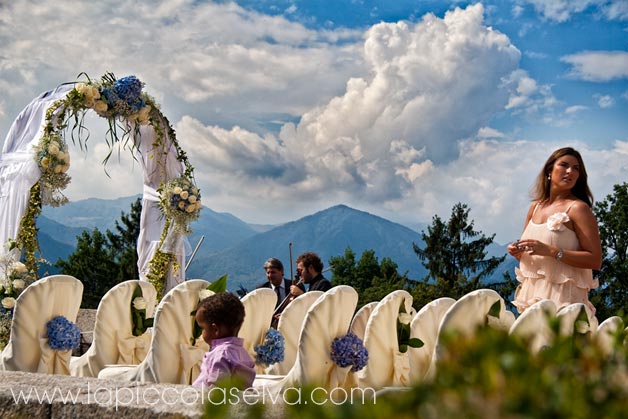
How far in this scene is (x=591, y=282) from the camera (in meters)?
4.65

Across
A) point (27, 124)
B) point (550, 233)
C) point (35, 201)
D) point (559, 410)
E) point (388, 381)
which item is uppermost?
point (27, 124)

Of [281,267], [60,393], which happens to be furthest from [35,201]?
[60,393]

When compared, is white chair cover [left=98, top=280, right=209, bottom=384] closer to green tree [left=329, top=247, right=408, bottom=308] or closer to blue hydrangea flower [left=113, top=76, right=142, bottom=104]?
blue hydrangea flower [left=113, top=76, right=142, bottom=104]

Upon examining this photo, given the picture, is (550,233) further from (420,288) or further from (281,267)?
(420,288)

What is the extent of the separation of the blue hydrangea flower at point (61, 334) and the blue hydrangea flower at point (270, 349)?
1.22 metres

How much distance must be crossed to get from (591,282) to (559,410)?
4.00 m

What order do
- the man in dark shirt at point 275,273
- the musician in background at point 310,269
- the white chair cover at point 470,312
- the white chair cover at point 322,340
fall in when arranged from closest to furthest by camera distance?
the white chair cover at point 470,312 < the white chair cover at point 322,340 < the musician in background at point 310,269 < the man in dark shirt at point 275,273

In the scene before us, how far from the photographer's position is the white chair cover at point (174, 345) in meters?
4.34

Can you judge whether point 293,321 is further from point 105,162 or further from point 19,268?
point 105,162

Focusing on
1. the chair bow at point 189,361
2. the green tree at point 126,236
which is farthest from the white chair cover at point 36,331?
the green tree at point 126,236

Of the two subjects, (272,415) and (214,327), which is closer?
(272,415)

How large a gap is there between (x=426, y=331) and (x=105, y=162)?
18.5 feet

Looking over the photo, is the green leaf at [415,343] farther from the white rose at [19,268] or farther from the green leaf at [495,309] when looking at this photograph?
the white rose at [19,268]

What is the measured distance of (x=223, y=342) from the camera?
12.5 ft
